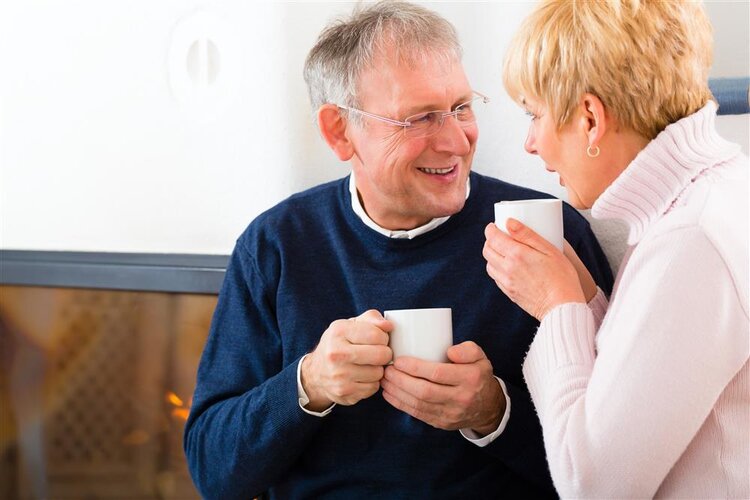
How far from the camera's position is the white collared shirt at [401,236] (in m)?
1.44

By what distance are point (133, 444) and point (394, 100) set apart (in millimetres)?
1147

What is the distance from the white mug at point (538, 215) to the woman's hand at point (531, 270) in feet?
0.05

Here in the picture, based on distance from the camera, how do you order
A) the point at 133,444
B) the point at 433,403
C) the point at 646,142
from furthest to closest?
1. the point at 133,444
2. the point at 433,403
3. the point at 646,142

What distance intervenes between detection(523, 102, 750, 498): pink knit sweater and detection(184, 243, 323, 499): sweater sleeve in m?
0.50

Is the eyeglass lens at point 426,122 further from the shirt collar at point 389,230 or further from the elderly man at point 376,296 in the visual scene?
the shirt collar at point 389,230

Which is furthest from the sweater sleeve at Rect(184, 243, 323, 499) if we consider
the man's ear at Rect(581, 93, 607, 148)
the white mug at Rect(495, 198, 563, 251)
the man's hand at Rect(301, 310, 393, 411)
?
the man's ear at Rect(581, 93, 607, 148)

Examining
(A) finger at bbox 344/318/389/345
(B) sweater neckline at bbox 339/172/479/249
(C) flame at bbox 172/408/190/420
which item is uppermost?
(B) sweater neckline at bbox 339/172/479/249

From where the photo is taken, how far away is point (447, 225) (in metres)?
1.63

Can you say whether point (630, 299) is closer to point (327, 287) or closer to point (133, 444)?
point (327, 287)

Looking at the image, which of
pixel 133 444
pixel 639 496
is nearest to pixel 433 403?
pixel 639 496

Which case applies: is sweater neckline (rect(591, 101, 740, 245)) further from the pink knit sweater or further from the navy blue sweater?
the navy blue sweater

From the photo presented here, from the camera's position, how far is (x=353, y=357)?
133 cm

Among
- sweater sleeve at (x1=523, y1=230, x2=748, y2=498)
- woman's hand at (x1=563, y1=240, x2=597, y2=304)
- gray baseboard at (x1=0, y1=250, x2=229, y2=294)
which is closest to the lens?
sweater sleeve at (x1=523, y1=230, x2=748, y2=498)

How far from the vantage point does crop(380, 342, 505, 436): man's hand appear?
1.32 metres
